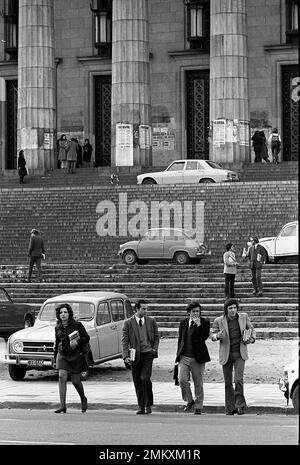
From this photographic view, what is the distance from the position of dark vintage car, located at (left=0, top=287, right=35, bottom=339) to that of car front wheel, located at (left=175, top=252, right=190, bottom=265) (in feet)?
30.4

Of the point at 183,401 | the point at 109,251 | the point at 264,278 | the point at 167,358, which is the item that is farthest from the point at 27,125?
the point at 183,401

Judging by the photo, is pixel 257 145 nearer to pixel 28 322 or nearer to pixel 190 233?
pixel 190 233

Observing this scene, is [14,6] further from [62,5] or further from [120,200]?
[120,200]

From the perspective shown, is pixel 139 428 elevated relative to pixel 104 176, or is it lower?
lower

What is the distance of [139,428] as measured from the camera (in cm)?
1669

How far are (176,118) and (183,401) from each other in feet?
111

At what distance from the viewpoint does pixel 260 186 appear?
42.4 metres

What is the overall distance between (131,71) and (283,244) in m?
13.7

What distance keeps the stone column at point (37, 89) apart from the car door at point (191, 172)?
646cm

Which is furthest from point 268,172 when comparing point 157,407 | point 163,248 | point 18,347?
point 157,407

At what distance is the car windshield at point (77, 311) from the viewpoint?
24031 millimetres

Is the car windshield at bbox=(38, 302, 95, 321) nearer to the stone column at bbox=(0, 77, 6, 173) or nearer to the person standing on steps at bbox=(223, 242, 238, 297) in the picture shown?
the person standing on steps at bbox=(223, 242, 238, 297)

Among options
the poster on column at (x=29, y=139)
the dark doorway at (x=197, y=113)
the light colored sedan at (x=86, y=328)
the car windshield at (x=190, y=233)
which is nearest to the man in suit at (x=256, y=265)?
the car windshield at (x=190, y=233)

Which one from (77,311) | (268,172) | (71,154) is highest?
(71,154)
